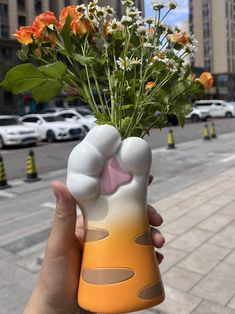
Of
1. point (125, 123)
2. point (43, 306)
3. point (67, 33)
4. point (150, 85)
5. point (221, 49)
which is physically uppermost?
point (221, 49)

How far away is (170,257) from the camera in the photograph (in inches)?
162

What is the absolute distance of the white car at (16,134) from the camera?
1645 centimetres

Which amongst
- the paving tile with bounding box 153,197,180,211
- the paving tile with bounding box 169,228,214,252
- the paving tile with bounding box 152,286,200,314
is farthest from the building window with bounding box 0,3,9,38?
the paving tile with bounding box 152,286,200,314

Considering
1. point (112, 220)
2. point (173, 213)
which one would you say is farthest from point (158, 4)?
point (173, 213)

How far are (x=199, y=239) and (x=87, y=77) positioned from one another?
3.47 meters

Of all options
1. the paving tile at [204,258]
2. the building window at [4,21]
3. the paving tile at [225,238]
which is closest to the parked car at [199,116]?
the building window at [4,21]

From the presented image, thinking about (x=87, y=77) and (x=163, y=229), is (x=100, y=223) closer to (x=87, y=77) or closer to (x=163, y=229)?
(x=87, y=77)

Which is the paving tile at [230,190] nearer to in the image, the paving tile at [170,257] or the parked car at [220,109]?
the paving tile at [170,257]

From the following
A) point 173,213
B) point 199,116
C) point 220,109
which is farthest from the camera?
point 220,109

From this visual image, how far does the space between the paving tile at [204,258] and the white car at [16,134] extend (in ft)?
43.9

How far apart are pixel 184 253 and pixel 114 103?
10.0 ft

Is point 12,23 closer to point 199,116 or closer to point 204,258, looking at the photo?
point 199,116

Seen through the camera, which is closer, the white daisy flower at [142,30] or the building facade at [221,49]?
the white daisy flower at [142,30]

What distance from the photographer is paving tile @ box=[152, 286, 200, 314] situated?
312 centimetres
